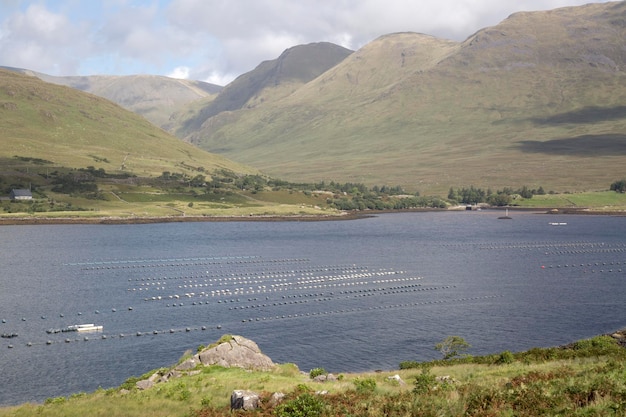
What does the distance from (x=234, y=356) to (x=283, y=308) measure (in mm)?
61156

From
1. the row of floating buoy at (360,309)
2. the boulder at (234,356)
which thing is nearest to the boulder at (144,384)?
the boulder at (234,356)

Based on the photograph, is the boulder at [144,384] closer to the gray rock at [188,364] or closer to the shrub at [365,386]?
the gray rock at [188,364]

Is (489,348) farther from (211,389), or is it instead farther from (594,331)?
(211,389)

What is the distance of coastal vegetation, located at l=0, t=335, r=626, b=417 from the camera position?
106 feet

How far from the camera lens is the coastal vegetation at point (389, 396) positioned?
32281 millimetres

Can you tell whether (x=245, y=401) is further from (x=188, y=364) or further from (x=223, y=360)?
(x=223, y=360)

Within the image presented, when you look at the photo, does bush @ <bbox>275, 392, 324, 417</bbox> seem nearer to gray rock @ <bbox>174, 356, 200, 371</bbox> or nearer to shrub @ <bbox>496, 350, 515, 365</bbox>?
gray rock @ <bbox>174, 356, 200, 371</bbox>

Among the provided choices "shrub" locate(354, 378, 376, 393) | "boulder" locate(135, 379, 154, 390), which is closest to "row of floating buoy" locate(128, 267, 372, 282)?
"boulder" locate(135, 379, 154, 390)

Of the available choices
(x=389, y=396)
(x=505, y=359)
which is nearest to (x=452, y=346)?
(x=505, y=359)

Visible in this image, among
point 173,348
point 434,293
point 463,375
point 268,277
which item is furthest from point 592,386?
point 268,277

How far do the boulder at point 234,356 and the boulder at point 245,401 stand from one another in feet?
74.3

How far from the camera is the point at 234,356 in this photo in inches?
2462

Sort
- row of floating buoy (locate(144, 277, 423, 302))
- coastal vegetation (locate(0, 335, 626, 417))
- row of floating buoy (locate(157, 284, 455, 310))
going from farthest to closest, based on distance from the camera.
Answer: row of floating buoy (locate(144, 277, 423, 302))
row of floating buoy (locate(157, 284, 455, 310))
coastal vegetation (locate(0, 335, 626, 417))

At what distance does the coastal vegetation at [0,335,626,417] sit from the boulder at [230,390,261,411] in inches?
16.9
